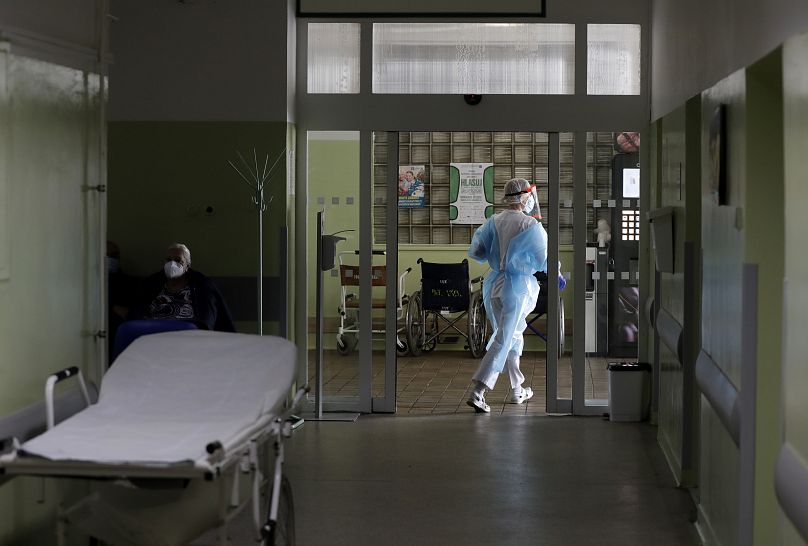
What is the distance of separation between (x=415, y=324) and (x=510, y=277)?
277 centimetres

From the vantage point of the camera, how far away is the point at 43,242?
439cm

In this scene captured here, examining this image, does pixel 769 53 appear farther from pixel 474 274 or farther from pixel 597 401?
pixel 474 274

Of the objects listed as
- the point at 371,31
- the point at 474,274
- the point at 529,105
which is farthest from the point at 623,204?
the point at 474,274

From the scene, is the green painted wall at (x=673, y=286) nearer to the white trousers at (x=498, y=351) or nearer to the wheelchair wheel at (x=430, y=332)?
the white trousers at (x=498, y=351)

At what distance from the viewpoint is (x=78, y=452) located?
352 centimetres

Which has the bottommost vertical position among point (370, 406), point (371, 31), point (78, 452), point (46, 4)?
point (370, 406)

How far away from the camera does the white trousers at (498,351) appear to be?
8344 millimetres

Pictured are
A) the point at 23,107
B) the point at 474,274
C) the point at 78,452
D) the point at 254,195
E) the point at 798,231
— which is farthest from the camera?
the point at 474,274

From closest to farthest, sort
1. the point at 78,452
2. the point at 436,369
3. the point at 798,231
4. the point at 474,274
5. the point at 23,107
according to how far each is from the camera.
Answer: the point at 798,231 → the point at 78,452 → the point at 23,107 → the point at 436,369 → the point at 474,274

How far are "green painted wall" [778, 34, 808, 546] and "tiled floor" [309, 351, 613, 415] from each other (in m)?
4.95

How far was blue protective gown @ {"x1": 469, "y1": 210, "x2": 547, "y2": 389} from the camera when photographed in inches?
330

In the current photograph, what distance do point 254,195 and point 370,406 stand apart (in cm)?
169

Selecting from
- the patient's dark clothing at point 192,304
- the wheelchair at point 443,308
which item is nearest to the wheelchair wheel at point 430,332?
the wheelchair at point 443,308

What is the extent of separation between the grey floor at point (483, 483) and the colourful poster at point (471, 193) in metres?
3.49
